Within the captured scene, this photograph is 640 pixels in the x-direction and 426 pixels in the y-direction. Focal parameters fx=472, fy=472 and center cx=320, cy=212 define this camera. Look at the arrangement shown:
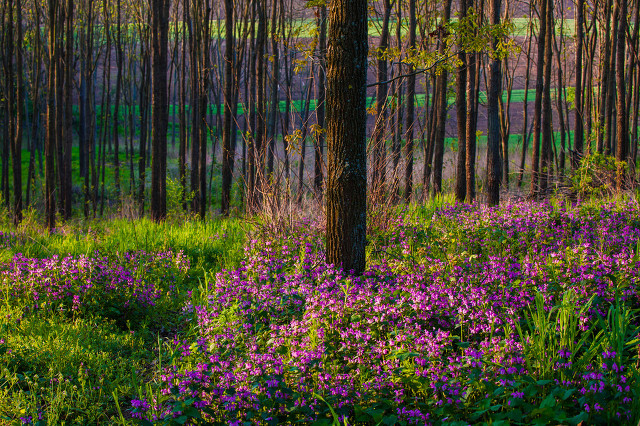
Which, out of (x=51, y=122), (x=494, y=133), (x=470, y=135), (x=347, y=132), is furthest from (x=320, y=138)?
(x=51, y=122)

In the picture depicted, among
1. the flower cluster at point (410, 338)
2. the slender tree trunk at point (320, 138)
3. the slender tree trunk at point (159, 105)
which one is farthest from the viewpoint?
the slender tree trunk at point (159, 105)

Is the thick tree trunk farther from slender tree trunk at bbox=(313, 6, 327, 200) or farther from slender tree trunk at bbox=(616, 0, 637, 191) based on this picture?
slender tree trunk at bbox=(616, 0, 637, 191)

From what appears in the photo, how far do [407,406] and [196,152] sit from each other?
11250 millimetres

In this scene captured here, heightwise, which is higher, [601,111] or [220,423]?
[601,111]

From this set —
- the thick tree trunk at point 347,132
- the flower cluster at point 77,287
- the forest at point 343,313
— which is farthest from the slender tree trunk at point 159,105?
the thick tree trunk at point 347,132

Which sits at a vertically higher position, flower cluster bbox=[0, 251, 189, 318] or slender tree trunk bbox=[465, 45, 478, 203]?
slender tree trunk bbox=[465, 45, 478, 203]

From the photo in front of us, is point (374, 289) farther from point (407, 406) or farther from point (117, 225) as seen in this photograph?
point (117, 225)

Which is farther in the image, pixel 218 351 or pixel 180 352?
pixel 180 352

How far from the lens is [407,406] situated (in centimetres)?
242

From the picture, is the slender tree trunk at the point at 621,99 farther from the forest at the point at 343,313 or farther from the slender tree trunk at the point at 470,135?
the forest at the point at 343,313

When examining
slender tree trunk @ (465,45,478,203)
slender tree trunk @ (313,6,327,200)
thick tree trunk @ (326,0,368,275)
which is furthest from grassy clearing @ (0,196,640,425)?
slender tree trunk @ (465,45,478,203)

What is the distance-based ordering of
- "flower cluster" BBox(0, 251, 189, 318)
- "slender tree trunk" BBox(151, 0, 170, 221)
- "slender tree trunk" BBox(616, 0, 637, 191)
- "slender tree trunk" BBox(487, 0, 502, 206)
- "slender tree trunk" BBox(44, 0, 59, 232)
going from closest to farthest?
"flower cluster" BBox(0, 251, 189, 318)
"slender tree trunk" BBox(487, 0, 502, 206)
"slender tree trunk" BBox(44, 0, 59, 232)
"slender tree trunk" BBox(151, 0, 170, 221)
"slender tree trunk" BBox(616, 0, 637, 191)

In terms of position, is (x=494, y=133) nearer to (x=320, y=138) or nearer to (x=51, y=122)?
(x=320, y=138)

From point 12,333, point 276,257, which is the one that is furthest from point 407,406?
point 12,333
